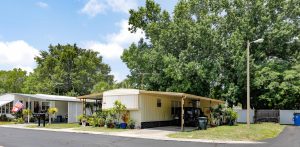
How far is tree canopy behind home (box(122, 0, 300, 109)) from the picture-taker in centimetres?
3200

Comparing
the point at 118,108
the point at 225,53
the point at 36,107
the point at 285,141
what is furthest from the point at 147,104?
the point at 36,107

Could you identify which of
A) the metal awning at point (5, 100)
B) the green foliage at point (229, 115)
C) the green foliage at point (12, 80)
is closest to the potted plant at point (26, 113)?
the metal awning at point (5, 100)

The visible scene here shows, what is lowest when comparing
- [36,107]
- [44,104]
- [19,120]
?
[19,120]

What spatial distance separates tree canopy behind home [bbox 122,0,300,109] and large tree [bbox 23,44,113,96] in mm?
19248

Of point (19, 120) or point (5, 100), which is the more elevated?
point (5, 100)

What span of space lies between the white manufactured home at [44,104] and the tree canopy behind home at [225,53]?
25.7 ft

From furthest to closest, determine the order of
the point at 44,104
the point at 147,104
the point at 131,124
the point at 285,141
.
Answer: the point at 44,104
the point at 147,104
the point at 131,124
the point at 285,141

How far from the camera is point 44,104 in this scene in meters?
34.0

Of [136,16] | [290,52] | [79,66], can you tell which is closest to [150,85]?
[136,16]

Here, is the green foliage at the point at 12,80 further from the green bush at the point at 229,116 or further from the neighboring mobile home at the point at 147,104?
the green bush at the point at 229,116

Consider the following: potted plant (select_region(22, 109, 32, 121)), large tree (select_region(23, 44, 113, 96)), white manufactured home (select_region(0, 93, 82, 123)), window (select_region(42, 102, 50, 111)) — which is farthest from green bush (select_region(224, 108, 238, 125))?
large tree (select_region(23, 44, 113, 96))

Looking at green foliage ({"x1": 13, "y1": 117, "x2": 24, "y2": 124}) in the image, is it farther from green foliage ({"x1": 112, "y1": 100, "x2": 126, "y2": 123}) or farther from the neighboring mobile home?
green foliage ({"x1": 112, "y1": 100, "x2": 126, "y2": 123})

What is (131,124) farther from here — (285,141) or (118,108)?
(285,141)

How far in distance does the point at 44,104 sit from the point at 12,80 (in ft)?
98.9
